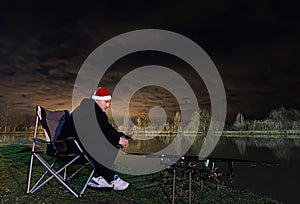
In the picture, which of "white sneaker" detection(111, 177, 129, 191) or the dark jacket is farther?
"white sneaker" detection(111, 177, 129, 191)

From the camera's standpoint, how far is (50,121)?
3.67 metres

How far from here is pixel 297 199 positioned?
579cm

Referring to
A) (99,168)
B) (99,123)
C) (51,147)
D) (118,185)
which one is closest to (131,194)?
(118,185)

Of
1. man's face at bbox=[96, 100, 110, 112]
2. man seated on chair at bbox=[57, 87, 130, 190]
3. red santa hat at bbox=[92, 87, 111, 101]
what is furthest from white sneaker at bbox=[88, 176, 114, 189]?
red santa hat at bbox=[92, 87, 111, 101]

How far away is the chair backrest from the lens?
3.51 metres

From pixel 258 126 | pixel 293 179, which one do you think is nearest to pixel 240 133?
pixel 258 126

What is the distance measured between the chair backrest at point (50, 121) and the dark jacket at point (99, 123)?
0.39ft

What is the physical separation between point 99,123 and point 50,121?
2.26 feet

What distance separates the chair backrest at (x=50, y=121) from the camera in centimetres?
351

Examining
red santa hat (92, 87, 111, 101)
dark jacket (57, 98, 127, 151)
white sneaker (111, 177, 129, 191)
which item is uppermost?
red santa hat (92, 87, 111, 101)

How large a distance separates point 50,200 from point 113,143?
39.1 inches

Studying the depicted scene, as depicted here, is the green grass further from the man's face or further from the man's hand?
the man's face

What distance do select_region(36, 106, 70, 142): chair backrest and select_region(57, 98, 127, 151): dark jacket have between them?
0.12 m

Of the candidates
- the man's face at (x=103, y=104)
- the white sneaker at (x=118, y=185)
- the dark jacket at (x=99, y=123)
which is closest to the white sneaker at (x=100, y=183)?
the white sneaker at (x=118, y=185)
